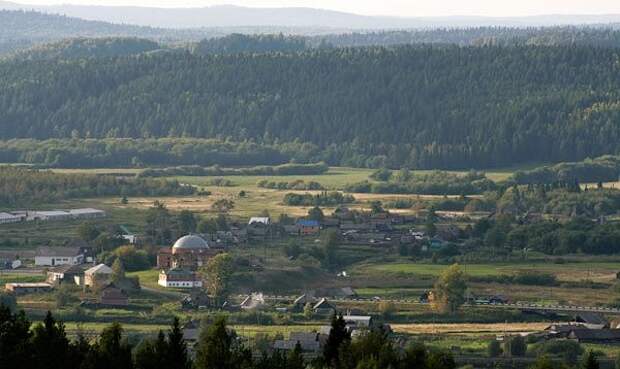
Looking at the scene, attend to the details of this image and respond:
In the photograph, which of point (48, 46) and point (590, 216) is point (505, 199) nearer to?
point (590, 216)

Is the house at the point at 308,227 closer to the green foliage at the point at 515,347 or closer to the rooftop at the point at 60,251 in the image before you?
the rooftop at the point at 60,251

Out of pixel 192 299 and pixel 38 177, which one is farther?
pixel 38 177

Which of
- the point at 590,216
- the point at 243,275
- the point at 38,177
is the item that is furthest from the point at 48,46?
the point at 243,275

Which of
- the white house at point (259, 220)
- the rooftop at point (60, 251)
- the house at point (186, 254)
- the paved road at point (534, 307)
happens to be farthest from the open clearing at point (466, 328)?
the white house at point (259, 220)

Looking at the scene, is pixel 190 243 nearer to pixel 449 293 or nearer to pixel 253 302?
pixel 253 302

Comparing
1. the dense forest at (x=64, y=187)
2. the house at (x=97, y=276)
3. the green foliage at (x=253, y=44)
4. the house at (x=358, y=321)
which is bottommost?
the green foliage at (x=253, y=44)

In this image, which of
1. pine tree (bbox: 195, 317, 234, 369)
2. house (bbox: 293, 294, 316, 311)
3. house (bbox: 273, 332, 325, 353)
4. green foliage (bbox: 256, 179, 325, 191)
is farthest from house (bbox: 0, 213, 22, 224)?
pine tree (bbox: 195, 317, 234, 369)
